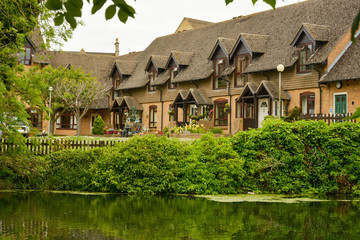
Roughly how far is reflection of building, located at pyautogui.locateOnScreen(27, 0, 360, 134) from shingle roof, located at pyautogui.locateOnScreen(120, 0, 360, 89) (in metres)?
0.08

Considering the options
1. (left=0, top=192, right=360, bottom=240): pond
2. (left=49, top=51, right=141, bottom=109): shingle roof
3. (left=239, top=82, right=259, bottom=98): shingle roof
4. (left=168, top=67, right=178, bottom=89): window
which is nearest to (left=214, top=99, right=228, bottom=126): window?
(left=239, top=82, right=259, bottom=98): shingle roof

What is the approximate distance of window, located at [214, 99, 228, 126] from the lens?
3694 cm

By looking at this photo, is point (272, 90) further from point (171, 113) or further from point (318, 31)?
point (171, 113)

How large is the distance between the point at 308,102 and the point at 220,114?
27.7 ft

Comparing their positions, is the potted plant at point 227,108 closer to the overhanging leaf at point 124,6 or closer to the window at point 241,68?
the window at point 241,68

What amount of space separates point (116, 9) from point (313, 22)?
100ft

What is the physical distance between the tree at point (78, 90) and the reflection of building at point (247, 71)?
2.10 metres

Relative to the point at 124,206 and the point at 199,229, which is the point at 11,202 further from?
the point at 199,229

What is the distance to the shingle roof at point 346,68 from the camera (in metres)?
27.4

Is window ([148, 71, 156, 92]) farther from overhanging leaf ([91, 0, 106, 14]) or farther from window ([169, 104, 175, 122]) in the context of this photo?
overhanging leaf ([91, 0, 106, 14])

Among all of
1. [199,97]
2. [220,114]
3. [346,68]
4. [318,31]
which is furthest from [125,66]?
[346,68]

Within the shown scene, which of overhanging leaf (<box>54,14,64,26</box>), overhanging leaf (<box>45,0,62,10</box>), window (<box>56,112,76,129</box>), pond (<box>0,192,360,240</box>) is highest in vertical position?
window (<box>56,112,76,129</box>)

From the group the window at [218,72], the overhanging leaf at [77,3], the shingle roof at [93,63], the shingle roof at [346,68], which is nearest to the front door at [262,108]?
the window at [218,72]

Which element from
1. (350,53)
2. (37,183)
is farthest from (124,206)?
(350,53)
